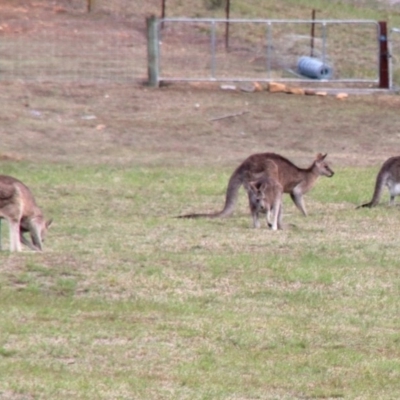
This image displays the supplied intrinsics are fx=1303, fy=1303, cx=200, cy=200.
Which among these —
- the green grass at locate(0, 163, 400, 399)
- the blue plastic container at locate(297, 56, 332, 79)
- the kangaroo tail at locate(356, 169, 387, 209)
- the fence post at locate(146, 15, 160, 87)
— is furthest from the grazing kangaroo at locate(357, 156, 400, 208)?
the blue plastic container at locate(297, 56, 332, 79)

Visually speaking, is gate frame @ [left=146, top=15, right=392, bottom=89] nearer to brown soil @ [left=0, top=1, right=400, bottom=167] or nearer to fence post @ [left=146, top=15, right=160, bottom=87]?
fence post @ [left=146, top=15, right=160, bottom=87]

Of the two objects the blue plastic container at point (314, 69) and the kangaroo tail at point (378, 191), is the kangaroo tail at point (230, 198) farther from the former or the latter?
the blue plastic container at point (314, 69)

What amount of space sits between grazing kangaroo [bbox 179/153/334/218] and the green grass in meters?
0.20

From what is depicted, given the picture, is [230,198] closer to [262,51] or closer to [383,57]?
[383,57]

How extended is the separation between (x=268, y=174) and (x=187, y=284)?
420cm

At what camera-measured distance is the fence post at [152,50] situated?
24.3 meters

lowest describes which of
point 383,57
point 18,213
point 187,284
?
point 187,284

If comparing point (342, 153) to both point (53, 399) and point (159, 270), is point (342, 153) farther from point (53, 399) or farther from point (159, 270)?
point (53, 399)

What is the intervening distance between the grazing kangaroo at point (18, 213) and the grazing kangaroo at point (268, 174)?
3.19m

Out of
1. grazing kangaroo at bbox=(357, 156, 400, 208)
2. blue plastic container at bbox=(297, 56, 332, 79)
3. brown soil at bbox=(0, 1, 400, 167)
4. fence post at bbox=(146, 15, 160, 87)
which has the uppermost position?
fence post at bbox=(146, 15, 160, 87)

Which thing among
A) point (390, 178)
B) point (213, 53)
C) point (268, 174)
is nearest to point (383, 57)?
Result: point (213, 53)

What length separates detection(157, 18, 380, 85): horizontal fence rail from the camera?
86.0 feet

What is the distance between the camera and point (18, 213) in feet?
36.6

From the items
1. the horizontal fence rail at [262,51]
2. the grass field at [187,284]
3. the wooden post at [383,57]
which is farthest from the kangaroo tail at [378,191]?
the wooden post at [383,57]
